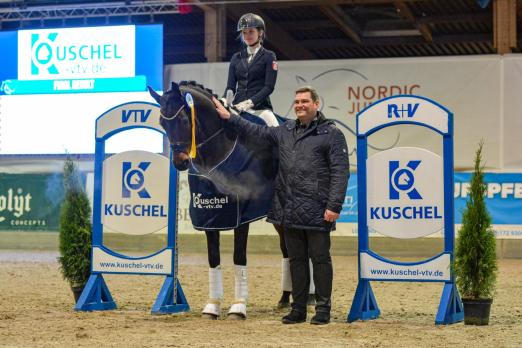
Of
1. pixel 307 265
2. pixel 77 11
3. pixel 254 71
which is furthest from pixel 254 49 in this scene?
pixel 77 11

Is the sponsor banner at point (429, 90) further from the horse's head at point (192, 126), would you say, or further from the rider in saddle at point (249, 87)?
the horse's head at point (192, 126)

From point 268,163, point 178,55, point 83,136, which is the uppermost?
point 178,55

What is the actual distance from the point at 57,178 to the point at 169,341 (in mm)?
9713

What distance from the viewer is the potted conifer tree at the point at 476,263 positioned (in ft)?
20.6

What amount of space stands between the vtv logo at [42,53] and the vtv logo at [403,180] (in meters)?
8.96

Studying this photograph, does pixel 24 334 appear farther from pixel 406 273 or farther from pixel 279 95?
pixel 279 95

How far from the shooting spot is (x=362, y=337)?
572 cm

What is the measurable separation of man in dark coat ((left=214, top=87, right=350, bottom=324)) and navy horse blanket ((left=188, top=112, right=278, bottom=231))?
0.72 ft

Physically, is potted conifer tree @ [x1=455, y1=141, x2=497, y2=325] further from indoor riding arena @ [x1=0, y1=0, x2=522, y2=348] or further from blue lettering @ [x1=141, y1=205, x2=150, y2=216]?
blue lettering @ [x1=141, y1=205, x2=150, y2=216]

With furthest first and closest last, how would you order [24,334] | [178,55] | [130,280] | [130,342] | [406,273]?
[178,55] < [130,280] < [406,273] < [24,334] < [130,342]

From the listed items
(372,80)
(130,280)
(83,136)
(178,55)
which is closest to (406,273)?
(130,280)

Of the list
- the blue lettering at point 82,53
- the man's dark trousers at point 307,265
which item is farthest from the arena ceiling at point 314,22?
the man's dark trousers at point 307,265

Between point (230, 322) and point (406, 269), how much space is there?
1.38 meters

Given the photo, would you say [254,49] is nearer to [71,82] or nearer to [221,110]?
[221,110]
